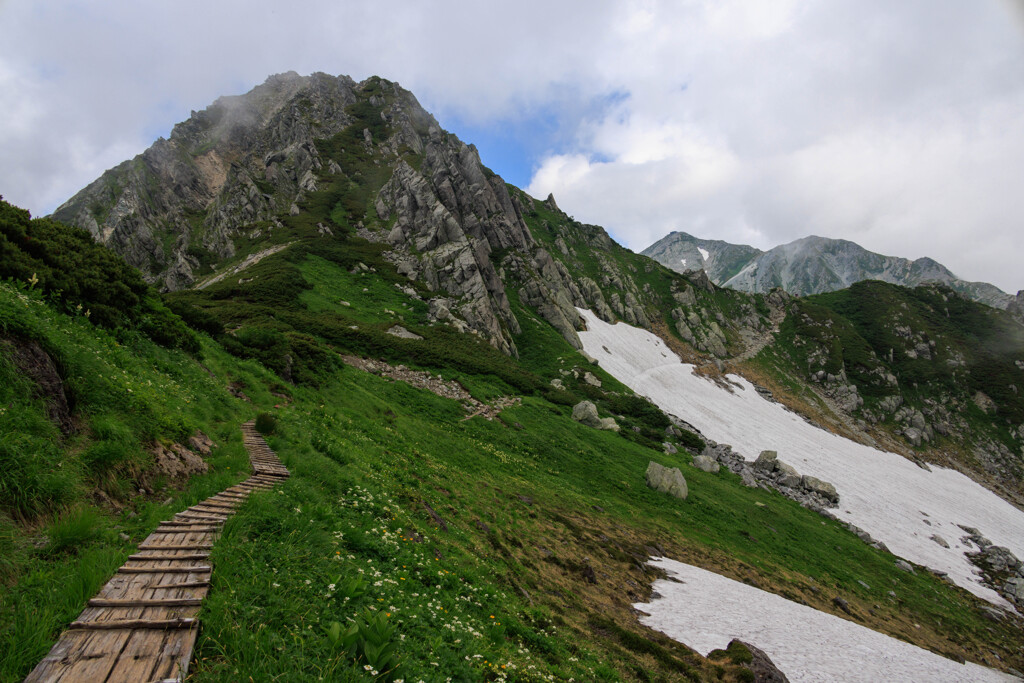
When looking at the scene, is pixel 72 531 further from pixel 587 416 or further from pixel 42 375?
pixel 587 416

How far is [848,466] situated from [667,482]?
4939 cm

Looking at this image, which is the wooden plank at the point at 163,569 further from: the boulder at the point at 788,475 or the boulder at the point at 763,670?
the boulder at the point at 788,475

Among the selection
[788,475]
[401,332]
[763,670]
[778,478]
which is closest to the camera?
[763,670]

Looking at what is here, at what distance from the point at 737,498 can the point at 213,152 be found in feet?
525

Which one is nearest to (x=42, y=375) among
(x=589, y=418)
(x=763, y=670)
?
(x=763, y=670)

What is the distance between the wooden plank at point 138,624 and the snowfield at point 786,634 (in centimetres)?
1620

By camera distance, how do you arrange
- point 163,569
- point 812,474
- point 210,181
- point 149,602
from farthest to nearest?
point 210,181, point 812,474, point 163,569, point 149,602

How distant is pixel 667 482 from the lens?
114ft

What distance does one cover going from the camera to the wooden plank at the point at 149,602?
431cm

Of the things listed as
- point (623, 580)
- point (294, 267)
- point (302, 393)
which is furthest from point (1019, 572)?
point (294, 267)

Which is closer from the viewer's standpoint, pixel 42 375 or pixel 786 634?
pixel 42 375

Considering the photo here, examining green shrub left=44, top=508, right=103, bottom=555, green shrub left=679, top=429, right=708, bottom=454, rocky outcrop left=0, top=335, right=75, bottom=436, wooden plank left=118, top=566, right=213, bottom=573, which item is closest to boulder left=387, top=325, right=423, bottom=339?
green shrub left=679, top=429, right=708, bottom=454

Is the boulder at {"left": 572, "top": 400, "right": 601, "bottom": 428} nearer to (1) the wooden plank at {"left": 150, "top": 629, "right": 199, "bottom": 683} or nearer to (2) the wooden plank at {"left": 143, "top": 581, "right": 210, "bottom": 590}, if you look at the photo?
(2) the wooden plank at {"left": 143, "top": 581, "right": 210, "bottom": 590}

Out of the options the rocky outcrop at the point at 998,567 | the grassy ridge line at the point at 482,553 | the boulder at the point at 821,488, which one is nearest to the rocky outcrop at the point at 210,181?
the grassy ridge line at the point at 482,553
